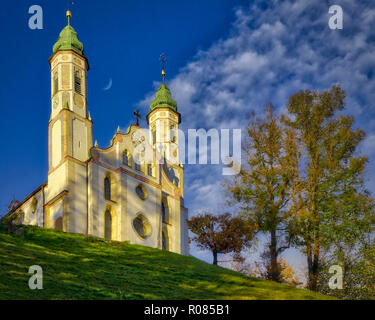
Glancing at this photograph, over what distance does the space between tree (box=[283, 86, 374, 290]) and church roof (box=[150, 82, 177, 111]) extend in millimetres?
24196

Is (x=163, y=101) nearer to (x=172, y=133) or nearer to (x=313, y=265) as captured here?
(x=172, y=133)

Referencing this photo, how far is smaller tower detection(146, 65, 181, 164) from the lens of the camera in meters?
47.8

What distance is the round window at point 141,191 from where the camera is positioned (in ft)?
130

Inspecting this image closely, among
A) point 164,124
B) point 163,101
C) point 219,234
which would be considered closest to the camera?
point 219,234

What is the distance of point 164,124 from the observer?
161 ft

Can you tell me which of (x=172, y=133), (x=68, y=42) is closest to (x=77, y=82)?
(x=68, y=42)

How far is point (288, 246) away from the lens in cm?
2478

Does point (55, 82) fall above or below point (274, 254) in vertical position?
above

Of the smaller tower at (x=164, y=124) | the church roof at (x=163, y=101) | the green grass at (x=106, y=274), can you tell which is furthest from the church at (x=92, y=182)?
the green grass at (x=106, y=274)

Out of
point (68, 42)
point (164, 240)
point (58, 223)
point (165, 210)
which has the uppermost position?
point (68, 42)

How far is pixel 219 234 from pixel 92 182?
351 inches

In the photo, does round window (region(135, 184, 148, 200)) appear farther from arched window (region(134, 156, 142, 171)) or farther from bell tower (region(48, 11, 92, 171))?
bell tower (region(48, 11, 92, 171))

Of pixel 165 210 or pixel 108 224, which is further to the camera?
pixel 165 210
